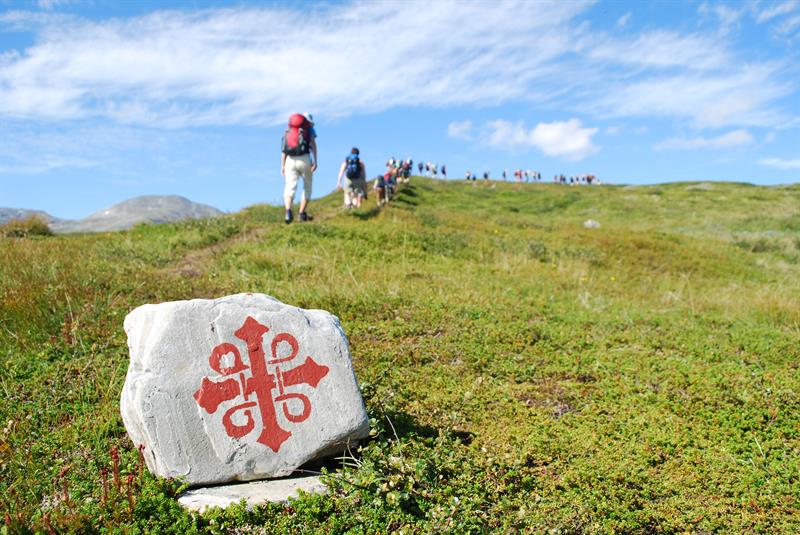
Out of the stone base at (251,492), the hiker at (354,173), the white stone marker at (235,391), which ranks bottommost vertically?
the stone base at (251,492)

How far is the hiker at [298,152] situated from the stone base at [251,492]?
36.6ft

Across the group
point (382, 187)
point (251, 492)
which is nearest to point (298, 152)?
point (382, 187)

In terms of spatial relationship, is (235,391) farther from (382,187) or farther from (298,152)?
(382,187)

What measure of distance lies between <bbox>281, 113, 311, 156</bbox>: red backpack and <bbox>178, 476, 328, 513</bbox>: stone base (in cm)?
1115

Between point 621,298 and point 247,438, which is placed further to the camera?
point 621,298

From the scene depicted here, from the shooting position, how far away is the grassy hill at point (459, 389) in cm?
438

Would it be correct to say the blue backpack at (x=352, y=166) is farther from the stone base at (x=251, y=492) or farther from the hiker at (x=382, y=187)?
the stone base at (x=251, y=492)

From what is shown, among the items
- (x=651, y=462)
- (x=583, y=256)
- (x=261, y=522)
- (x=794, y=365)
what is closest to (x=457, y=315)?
(x=651, y=462)

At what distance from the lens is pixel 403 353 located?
716 cm

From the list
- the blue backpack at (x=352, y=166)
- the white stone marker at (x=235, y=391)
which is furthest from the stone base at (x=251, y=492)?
the blue backpack at (x=352, y=166)

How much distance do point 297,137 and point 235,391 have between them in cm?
1097

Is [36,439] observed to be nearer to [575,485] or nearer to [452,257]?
[575,485]

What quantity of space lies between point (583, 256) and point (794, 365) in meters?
7.76

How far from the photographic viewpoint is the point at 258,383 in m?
4.64
